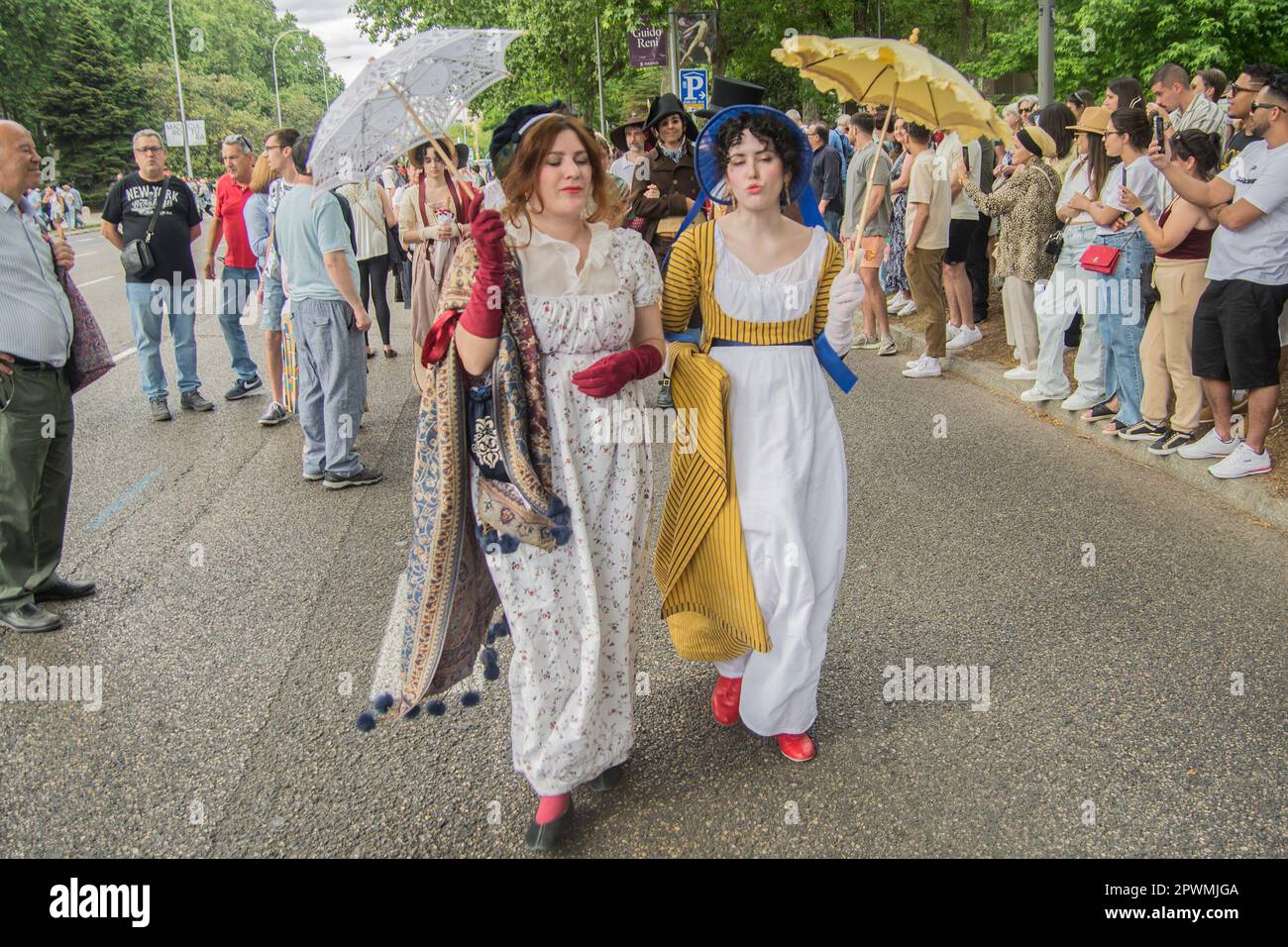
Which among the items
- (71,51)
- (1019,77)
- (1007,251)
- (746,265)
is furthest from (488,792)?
(71,51)

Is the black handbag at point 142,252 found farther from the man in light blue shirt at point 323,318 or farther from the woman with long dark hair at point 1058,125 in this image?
the woman with long dark hair at point 1058,125

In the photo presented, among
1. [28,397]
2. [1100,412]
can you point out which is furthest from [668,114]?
[28,397]

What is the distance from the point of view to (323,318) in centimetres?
661

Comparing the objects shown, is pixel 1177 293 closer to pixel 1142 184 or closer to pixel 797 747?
pixel 1142 184

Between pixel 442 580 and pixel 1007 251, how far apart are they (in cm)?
669

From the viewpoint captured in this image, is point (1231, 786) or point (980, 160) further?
point (980, 160)

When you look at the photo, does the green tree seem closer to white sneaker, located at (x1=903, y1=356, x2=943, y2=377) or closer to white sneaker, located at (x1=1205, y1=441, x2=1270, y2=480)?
white sneaker, located at (x1=903, y1=356, x2=943, y2=377)

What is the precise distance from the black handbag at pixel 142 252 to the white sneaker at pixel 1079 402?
7.18m

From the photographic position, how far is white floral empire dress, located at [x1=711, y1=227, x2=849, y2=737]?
11.0ft

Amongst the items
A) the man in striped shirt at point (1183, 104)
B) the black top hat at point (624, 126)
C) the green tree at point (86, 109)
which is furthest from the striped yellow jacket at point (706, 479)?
the green tree at point (86, 109)

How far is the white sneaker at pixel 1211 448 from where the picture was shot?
19.9 ft

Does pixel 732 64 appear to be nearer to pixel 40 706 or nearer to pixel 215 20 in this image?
pixel 40 706

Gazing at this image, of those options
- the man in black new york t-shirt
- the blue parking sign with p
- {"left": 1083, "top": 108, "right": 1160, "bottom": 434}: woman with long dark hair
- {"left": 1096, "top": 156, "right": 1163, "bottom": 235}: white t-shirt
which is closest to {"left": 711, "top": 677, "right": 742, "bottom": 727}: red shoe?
{"left": 1083, "top": 108, "right": 1160, "bottom": 434}: woman with long dark hair

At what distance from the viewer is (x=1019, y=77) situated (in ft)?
48.7
